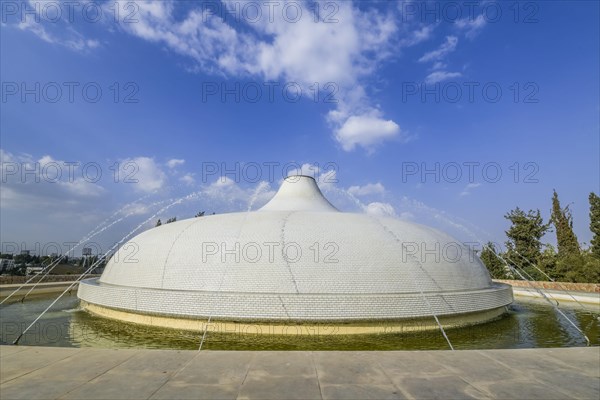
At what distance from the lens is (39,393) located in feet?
17.4

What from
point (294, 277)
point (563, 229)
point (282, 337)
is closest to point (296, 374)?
point (282, 337)

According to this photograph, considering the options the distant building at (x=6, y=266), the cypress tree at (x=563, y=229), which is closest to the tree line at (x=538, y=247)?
the cypress tree at (x=563, y=229)

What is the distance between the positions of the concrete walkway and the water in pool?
2670mm

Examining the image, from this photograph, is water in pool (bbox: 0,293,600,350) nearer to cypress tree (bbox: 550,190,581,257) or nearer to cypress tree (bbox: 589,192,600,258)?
cypress tree (bbox: 589,192,600,258)

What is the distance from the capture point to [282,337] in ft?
36.8

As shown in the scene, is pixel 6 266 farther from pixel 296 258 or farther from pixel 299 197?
pixel 296 258

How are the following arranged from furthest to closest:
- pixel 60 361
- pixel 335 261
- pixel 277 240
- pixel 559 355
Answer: pixel 277 240, pixel 335 261, pixel 559 355, pixel 60 361

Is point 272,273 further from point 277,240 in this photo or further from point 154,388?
point 154,388

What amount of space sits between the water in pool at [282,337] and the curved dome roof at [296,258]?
67.1 inches

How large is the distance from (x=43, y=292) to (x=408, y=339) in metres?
26.2

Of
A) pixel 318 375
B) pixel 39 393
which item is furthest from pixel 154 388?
pixel 318 375

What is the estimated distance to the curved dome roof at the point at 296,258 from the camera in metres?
12.6

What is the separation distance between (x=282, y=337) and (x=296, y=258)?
10.00ft

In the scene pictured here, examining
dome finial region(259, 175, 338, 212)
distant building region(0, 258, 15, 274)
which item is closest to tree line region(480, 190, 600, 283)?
dome finial region(259, 175, 338, 212)
